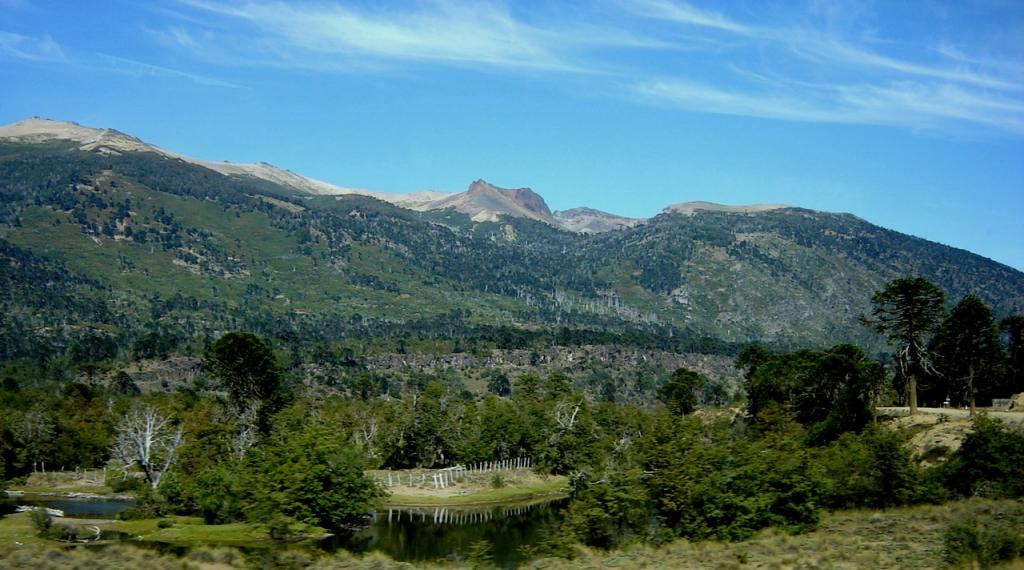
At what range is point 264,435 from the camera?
9725 cm

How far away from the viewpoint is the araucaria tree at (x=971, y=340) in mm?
86375

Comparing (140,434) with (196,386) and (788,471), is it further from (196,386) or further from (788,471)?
(196,386)

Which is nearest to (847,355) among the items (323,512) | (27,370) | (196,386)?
(323,512)

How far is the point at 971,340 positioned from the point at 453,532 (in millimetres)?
57377

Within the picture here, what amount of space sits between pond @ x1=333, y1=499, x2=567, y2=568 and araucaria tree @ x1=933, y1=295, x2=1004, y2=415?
4604cm

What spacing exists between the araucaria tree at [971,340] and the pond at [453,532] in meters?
46.0

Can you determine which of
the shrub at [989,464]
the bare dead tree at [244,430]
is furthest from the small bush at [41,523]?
the shrub at [989,464]

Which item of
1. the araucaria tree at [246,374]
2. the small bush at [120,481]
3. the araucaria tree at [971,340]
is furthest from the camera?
the araucaria tree at [246,374]

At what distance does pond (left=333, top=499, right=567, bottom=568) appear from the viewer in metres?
62.7

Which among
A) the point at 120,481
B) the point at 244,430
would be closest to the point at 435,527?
the point at 244,430

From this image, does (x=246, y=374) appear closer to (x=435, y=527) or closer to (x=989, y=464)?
(x=435, y=527)

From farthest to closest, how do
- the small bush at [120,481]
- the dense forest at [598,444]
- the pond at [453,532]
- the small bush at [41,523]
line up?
the small bush at [120,481], the pond at [453,532], the small bush at [41,523], the dense forest at [598,444]

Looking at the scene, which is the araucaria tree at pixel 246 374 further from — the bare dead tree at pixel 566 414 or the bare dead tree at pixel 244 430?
the bare dead tree at pixel 566 414

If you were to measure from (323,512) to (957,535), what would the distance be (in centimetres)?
4928
